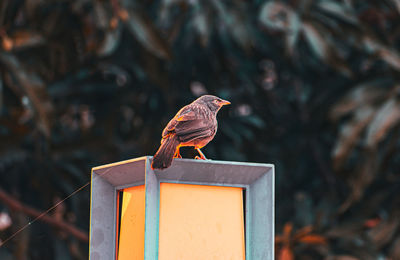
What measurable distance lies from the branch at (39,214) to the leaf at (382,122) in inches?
85.4

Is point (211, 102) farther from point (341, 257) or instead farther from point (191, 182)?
point (341, 257)

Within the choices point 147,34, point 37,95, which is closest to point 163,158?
point 37,95

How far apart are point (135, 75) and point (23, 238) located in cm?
160

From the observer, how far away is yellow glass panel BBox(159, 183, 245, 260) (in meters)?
1.91

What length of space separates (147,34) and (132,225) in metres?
3.07

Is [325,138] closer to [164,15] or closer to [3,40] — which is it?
[164,15]

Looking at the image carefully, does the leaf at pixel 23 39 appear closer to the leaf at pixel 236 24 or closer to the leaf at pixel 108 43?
the leaf at pixel 108 43

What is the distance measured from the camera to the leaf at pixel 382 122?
4750 mm

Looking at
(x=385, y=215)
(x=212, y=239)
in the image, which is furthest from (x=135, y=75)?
(x=212, y=239)

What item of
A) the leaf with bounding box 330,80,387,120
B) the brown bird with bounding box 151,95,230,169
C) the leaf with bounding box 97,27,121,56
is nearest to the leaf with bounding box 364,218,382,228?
the leaf with bounding box 330,80,387,120

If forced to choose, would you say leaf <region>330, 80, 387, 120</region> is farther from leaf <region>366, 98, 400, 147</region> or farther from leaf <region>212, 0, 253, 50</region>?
leaf <region>212, 0, 253, 50</region>

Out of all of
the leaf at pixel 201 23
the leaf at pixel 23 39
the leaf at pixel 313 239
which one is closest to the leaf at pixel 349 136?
the leaf at pixel 313 239

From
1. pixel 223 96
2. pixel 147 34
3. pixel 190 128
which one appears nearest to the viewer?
pixel 190 128

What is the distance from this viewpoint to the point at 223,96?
19.4 ft
